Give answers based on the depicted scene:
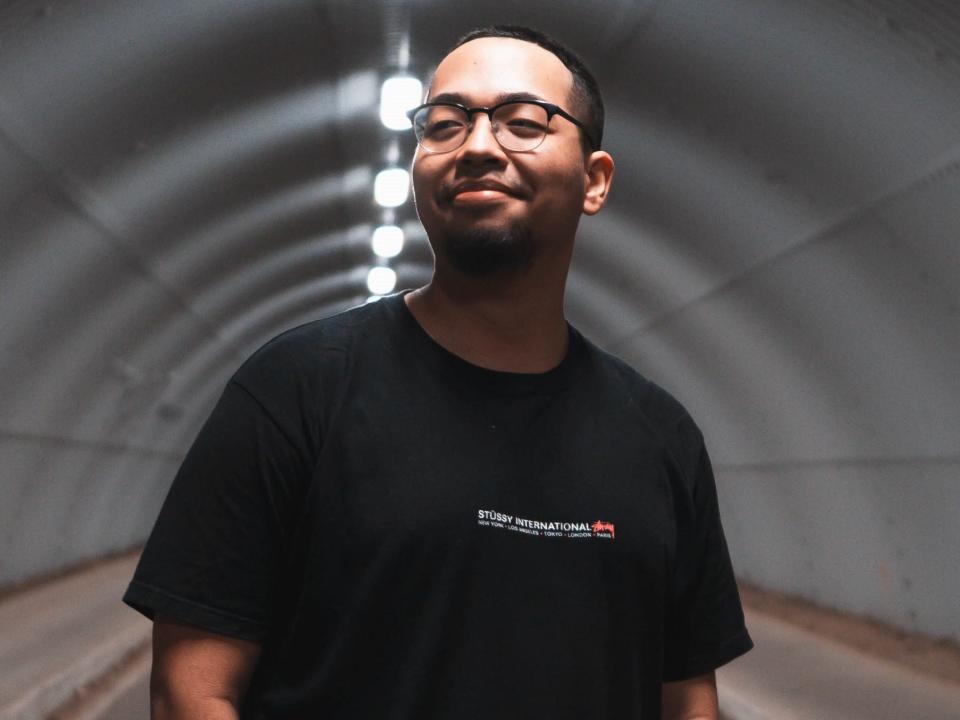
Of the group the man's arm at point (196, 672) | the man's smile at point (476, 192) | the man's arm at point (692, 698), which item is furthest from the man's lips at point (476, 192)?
the man's arm at point (692, 698)

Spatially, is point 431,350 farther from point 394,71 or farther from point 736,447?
point 736,447

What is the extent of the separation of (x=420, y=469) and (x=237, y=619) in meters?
0.38

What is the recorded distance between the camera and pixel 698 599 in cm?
270

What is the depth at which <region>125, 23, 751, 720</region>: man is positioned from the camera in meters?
2.28

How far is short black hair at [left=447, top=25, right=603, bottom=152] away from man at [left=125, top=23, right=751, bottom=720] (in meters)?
0.09

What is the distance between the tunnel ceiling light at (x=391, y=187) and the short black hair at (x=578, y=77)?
11.1 meters

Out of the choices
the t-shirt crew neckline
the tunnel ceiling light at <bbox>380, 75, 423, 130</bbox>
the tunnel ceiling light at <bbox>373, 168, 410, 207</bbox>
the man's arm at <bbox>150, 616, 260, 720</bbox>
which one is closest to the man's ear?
the t-shirt crew neckline

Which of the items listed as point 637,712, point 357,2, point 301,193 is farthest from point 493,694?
point 301,193

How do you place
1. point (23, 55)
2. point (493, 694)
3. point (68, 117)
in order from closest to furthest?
1. point (493, 694)
2. point (23, 55)
3. point (68, 117)

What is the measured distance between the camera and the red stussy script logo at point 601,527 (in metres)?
2.43

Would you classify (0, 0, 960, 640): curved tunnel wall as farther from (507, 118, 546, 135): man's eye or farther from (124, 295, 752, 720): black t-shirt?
(124, 295, 752, 720): black t-shirt

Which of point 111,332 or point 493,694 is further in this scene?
point 111,332

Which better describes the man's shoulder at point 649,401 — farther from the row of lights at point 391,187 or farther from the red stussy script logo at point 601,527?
the row of lights at point 391,187

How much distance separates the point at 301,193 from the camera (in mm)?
14320
